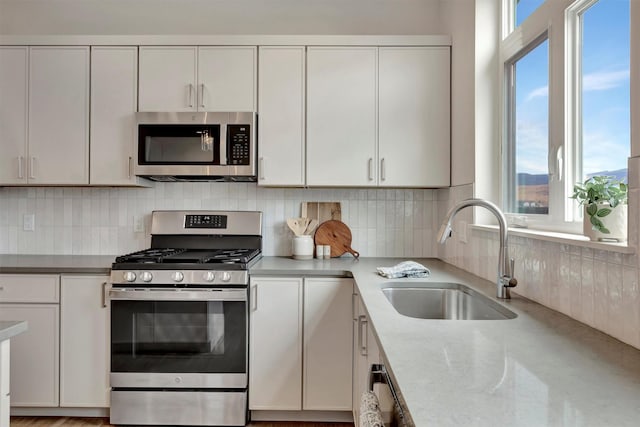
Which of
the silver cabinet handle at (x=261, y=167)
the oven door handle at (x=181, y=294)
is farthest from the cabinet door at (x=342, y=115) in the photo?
the oven door handle at (x=181, y=294)

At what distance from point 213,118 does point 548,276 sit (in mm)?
1923

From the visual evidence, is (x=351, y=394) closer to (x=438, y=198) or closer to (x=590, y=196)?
(x=438, y=198)

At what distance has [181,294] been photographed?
2.25m

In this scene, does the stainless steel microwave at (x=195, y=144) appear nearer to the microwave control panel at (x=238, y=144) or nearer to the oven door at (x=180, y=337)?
the microwave control panel at (x=238, y=144)

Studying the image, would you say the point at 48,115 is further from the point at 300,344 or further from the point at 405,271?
the point at 405,271

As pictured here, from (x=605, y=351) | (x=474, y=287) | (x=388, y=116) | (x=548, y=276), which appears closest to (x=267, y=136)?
(x=388, y=116)

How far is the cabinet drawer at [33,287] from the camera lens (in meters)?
2.37

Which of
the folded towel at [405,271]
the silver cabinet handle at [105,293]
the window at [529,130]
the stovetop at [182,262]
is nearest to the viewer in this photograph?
the window at [529,130]

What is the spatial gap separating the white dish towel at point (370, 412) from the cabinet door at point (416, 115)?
165 cm

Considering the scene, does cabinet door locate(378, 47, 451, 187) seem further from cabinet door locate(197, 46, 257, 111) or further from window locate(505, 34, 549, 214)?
cabinet door locate(197, 46, 257, 111)

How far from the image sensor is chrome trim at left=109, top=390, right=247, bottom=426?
2.29 meters

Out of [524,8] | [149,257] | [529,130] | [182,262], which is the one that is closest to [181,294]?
[182,262]

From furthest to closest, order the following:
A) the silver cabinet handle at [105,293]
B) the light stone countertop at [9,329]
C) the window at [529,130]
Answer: the silver cabinet handle at [105,293] → the window at [529,130] → the light stone countertop at [9,329]

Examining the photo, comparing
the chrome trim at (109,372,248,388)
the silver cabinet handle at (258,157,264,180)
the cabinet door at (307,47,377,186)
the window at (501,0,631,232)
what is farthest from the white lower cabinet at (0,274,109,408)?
the window at (501,0,631,232)
